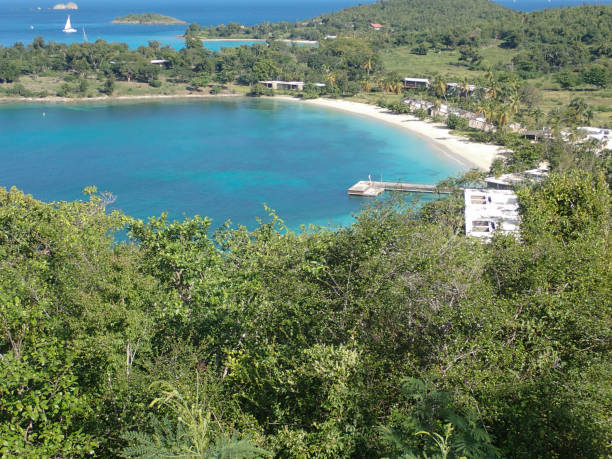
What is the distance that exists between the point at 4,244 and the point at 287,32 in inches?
6305

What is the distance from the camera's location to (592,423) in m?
8.41

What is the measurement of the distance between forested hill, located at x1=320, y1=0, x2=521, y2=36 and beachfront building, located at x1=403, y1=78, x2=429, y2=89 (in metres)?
47.6

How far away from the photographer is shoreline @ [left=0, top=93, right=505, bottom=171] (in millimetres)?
56125

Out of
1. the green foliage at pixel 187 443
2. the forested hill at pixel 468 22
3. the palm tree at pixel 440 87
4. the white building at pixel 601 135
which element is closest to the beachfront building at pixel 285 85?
the palm tree at pixel 440 87

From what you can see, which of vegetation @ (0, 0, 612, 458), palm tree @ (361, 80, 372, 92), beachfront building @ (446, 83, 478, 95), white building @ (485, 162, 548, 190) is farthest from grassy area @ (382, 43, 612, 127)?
vegetation @ (0, 0, 612, 458)

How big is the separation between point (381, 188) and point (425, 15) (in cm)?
12821

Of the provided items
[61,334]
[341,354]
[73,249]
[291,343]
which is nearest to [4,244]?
[73,249]

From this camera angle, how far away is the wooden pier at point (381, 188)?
4844 cm

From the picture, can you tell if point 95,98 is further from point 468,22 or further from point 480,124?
point 468,22

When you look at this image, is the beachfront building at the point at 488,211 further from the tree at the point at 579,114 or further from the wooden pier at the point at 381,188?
the tree at the point at 579,114

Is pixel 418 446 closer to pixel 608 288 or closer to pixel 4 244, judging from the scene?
pixel 608 288

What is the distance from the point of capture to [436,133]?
2601 inches

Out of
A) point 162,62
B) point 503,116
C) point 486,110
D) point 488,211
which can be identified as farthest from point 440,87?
point 162,62

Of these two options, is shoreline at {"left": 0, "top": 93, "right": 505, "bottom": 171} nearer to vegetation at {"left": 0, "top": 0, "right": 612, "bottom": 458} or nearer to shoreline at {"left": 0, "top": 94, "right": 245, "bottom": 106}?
shoreline at {"left": 0, "top": 94, "right": 245, "bottom": 106}
